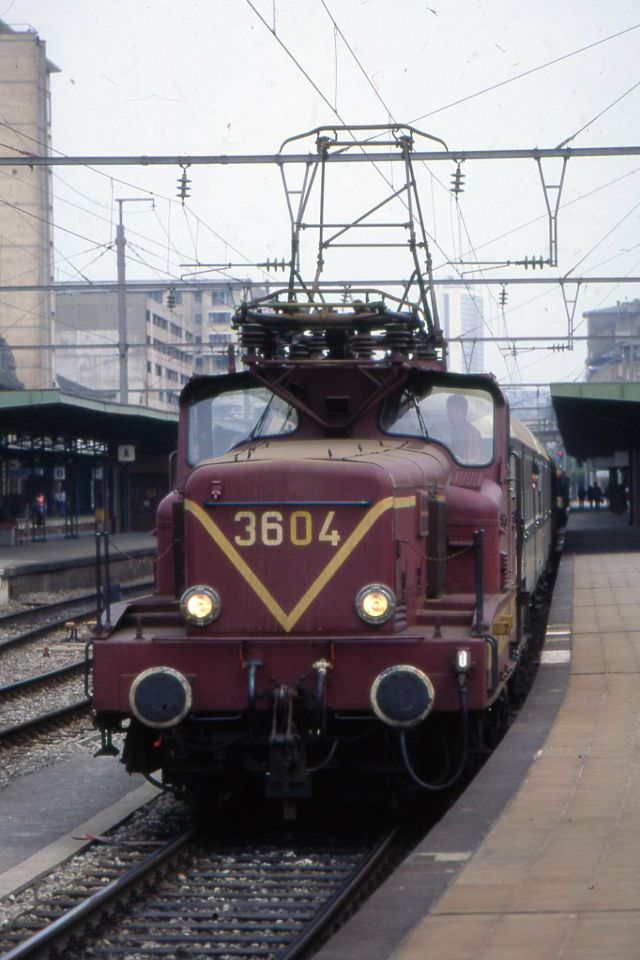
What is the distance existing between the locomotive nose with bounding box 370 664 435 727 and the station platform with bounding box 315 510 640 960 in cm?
56

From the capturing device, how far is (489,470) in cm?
974

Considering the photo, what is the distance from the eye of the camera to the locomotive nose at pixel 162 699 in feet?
26.0

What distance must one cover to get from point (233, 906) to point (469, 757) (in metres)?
2.07

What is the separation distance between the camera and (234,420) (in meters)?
9.91

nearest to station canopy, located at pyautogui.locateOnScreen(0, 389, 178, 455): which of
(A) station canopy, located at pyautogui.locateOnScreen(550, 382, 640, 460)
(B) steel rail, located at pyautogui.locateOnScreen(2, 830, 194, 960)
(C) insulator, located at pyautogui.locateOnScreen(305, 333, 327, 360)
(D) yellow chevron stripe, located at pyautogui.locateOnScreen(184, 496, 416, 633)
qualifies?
(A) station canopy, located at pyautogui.locateOnScreen(550, 382, 640, 460)

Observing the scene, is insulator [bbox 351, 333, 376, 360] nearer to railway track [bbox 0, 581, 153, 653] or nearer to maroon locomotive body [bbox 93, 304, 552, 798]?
maroon locomotive body [bbox 93, 304, 552, 798]

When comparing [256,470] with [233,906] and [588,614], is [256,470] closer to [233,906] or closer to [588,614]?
[233,906]

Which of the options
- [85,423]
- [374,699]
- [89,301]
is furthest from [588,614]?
[89,301]

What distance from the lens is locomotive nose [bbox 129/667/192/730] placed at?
26.0 ft

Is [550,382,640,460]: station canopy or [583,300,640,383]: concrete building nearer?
[550,382,640,460]: station canopy

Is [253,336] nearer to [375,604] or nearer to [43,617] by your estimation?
[375,604]

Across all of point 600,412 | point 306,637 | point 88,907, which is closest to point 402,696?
point 306,637

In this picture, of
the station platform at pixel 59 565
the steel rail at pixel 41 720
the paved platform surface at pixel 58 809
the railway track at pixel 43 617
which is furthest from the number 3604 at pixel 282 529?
the station platform at pixel 59 565

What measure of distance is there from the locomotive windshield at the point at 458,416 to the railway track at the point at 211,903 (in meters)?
2.77
